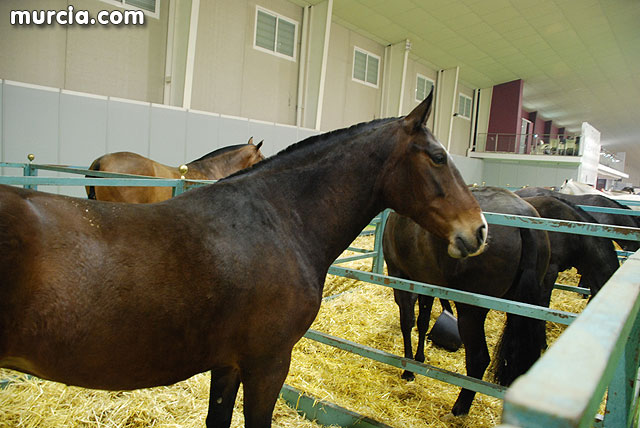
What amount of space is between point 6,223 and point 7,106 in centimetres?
606

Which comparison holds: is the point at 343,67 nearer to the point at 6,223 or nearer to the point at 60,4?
the point at 60,4

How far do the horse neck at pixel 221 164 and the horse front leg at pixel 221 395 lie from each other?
403cm

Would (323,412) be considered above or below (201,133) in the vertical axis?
below

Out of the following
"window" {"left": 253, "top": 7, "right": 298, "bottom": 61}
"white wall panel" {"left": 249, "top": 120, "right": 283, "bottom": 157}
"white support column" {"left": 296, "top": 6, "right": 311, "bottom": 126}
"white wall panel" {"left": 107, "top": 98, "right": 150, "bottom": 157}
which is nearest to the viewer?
"white wall panel" {"left": 107, "top": 98, "right": 150, "bottom": 157}

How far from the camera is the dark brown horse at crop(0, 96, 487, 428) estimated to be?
43.1 inches

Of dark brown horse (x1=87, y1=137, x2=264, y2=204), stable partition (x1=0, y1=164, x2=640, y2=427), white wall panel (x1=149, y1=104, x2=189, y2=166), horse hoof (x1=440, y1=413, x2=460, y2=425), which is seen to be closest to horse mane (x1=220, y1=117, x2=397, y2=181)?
stable partition (x1=0, y1=164, x2=640, y2=427)

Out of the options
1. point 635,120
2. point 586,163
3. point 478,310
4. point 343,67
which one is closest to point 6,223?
point 478,310

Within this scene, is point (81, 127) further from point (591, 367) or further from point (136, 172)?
point (591, 367)

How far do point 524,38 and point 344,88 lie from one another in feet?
22.6

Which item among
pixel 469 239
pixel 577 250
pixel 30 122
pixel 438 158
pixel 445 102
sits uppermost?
pixel 445 102

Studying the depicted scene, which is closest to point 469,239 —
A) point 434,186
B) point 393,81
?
point 434,186

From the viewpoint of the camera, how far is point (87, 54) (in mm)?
7078

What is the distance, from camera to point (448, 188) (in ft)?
5.60

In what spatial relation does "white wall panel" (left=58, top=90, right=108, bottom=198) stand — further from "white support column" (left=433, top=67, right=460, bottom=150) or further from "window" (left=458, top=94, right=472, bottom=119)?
"window" (left=458, top=94, right=472, bottom=119)
